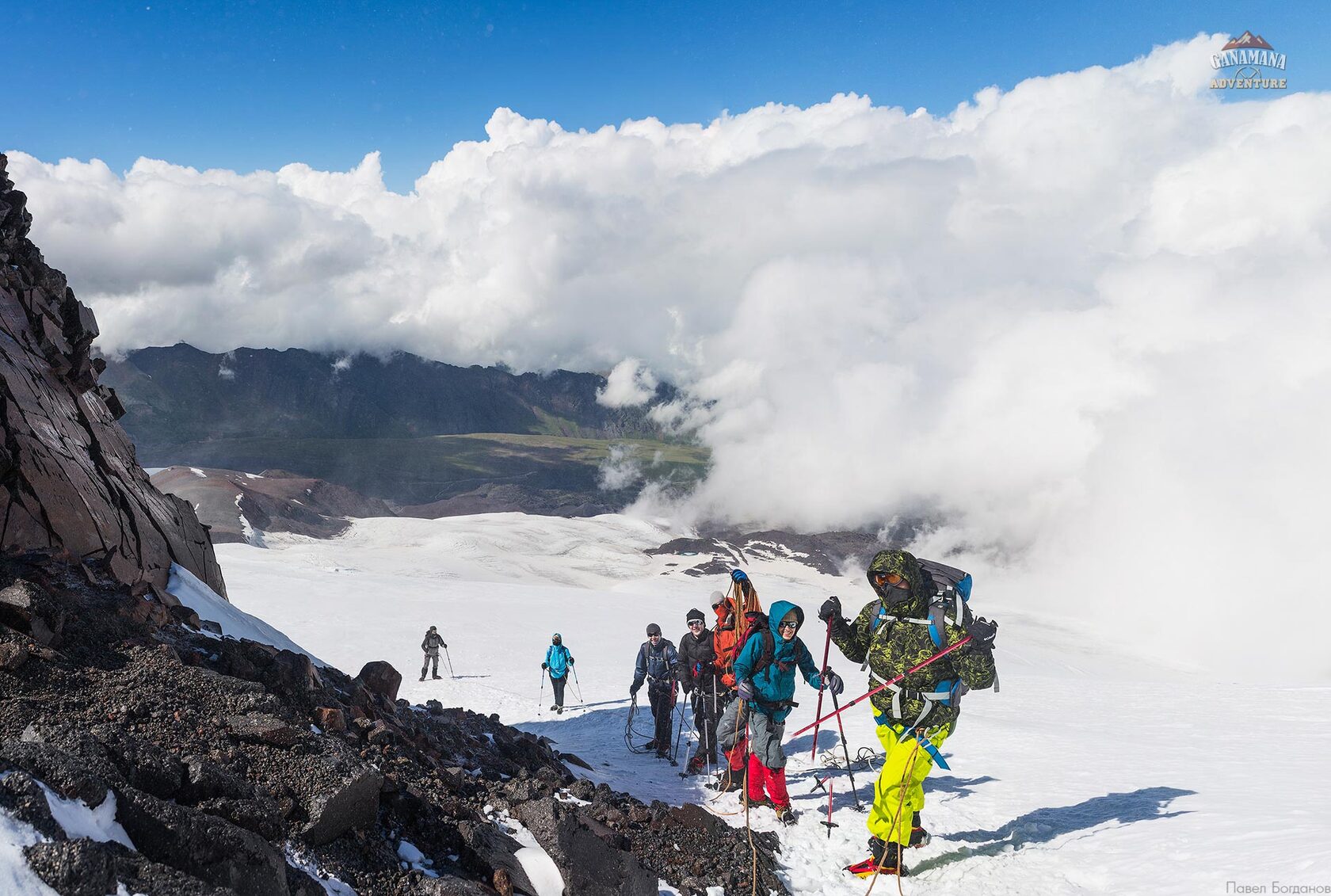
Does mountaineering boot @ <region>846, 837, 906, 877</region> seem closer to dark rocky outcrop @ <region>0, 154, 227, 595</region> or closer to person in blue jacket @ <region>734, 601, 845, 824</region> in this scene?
person in blue jacket @ <region>734, 601, 845, 824</region>

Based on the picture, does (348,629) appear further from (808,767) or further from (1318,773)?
(1318,773)

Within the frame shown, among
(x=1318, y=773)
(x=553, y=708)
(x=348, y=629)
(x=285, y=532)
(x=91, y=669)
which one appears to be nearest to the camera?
(x=91, y=669)

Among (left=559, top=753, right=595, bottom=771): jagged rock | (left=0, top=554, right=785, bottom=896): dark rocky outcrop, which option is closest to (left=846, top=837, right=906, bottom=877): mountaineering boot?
(left=0, top=554, right=785, bottom=896): dark rocky outcrop

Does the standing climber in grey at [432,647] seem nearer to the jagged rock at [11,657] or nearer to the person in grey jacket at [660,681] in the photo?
the person in grey jacket at [660,681]

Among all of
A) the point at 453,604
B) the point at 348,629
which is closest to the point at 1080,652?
the point at 453,604

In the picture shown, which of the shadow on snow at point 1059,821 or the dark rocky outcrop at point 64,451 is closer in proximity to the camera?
the shadow on snow at point 1059,821

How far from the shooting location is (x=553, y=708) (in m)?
17.6

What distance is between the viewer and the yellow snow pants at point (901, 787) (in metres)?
6.95

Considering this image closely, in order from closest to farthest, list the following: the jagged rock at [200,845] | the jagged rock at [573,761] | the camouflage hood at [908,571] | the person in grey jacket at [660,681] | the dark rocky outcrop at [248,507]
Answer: the jagged rock at [200,845] < the camouflage hood at [908,571] < the jagged rock at [573,761] < the person in grey jacket at [660,681] < the dark rocky outcrop at [248,507]

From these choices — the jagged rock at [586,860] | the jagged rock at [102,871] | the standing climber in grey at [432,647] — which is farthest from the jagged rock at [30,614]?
the standing climber in grey at [432,647]

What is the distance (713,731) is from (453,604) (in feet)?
112

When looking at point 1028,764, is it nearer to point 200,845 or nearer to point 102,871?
point 200,845

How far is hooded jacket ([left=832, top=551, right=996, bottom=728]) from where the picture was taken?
6988mm

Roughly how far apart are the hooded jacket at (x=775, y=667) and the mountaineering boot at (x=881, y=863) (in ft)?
5.24
